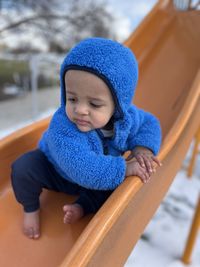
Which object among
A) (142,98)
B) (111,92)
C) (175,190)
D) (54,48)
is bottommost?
(54,48)

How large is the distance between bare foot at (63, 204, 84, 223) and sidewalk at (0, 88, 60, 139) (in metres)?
2.64

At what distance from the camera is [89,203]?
940mm

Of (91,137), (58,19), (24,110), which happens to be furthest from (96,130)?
(58,19)

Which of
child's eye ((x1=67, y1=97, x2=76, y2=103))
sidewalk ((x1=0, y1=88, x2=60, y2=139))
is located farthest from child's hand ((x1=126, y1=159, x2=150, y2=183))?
sidewalk ((x1=0, y1=88, x2=60, y2=139))

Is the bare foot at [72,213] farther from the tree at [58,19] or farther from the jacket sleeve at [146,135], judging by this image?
the tree at [58,19]

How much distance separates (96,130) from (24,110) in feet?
13.4

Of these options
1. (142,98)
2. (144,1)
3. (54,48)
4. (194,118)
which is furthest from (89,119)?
(144,1)

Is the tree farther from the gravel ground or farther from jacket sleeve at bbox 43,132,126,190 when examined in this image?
jacket sleeve at bbox 43,132,126,190

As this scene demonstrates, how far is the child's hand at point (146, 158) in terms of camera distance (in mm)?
838

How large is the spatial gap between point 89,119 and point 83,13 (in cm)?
763

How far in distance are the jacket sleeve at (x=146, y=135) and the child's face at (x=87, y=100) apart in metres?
0.15

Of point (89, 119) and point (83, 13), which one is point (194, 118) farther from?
point (83, 13)

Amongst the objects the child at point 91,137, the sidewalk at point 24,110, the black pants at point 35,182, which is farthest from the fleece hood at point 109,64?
the sidewalk at point 24,110

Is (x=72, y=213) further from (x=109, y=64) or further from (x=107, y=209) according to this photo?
(x=109, y=64)
